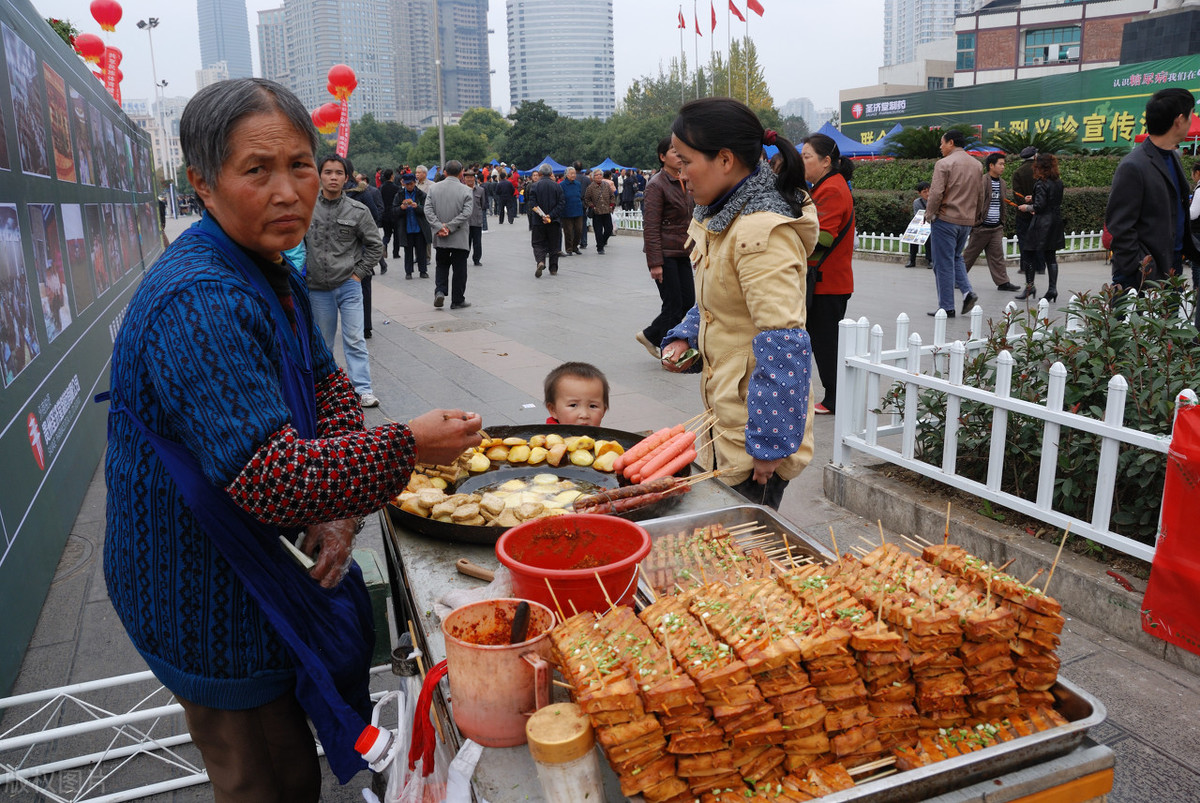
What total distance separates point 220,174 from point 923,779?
1728 mm

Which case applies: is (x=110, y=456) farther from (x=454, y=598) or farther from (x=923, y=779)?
(x=923, y=779)

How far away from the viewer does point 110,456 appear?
169cm

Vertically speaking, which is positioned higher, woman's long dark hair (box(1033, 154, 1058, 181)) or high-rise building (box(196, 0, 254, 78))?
high-rise building (box(196, 0, 254, 78))

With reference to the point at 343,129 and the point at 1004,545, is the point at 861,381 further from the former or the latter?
the point at 343,129

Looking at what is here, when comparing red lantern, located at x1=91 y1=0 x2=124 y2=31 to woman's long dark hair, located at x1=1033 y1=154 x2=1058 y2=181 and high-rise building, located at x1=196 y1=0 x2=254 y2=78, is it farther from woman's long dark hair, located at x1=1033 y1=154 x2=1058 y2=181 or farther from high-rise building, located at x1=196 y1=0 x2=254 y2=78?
high-rise building, located at x1=196 y1=0 x2=254 y2=78

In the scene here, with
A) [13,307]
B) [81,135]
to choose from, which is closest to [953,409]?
[13,307]

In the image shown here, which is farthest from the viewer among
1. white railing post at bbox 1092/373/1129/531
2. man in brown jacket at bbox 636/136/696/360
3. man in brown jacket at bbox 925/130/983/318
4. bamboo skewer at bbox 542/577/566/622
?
man in brown jacket at bbox 925/130/983/318

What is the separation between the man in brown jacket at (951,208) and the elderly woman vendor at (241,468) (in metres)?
9.89

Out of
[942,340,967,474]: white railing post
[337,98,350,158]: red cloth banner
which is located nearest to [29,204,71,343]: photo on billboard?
[942,340,967,474]: white railing post

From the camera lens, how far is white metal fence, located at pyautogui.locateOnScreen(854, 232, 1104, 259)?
1638 cm

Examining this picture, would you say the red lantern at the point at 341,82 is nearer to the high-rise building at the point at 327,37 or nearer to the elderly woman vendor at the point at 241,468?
the elderly woman vendor at the point at 241,468

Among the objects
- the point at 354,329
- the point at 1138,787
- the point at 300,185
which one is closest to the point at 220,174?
the point at 300,185

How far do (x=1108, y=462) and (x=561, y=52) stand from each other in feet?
457

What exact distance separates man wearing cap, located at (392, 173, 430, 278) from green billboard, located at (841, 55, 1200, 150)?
15907 mm
